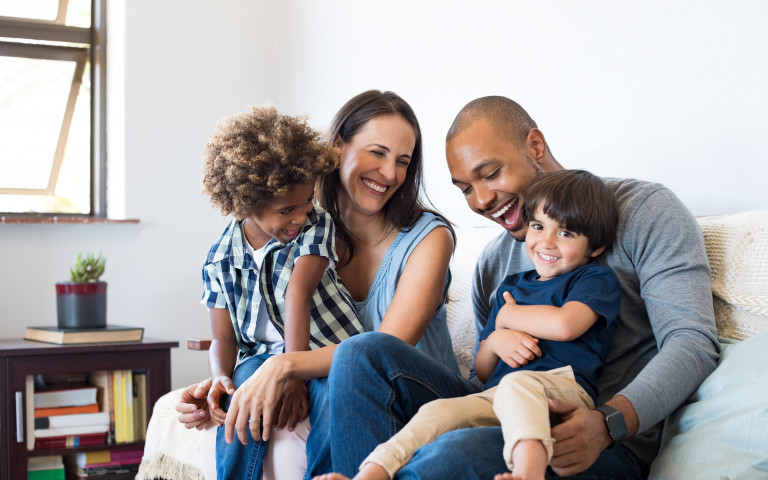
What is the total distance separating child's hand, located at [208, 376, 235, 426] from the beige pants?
1.62ft

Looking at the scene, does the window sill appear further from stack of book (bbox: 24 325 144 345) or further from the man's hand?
the man's hand

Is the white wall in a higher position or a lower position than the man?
higher

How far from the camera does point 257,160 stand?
158cm

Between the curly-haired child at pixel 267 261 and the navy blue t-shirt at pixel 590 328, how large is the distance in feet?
1.42

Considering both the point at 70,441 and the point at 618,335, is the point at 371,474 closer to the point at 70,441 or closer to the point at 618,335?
the point at 618,335

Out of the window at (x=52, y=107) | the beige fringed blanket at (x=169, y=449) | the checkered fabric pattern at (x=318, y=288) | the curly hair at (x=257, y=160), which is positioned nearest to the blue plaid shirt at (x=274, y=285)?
the checkered fabric pattern at (x=318, y=288)

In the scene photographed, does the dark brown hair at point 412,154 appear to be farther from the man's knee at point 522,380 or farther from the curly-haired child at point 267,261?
the man's knee at point 522,380

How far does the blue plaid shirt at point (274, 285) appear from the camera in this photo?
1.68m

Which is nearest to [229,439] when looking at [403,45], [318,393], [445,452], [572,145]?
[318,393]

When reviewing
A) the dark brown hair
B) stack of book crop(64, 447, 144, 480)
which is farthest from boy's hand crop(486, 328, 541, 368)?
stack of book crop(64, 447, 144, 480)

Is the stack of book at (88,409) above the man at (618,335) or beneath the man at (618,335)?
beneath

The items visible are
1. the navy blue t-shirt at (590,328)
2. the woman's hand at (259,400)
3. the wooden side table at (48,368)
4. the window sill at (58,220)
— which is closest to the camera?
the navy blue t-shirt at (590,328)

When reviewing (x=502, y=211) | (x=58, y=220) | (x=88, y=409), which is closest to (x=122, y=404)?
(x=88, y=409)

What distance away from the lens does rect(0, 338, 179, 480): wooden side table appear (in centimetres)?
259
